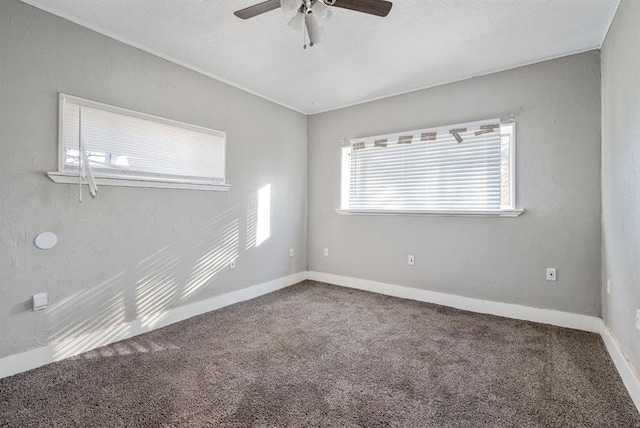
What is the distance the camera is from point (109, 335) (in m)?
2.51

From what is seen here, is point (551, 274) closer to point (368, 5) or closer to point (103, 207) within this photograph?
point (368, 5)

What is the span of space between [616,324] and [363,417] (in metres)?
2.01

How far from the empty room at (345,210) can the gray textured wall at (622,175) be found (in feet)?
0.08

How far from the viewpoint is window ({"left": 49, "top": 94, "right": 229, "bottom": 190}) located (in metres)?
2.31

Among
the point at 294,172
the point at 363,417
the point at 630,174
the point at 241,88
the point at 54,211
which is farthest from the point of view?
the point at 294,172

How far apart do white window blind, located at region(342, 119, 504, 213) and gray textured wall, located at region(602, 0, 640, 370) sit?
2.77 ft

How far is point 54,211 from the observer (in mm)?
2227

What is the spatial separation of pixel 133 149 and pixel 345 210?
2.50 meters

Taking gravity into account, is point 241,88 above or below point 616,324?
above

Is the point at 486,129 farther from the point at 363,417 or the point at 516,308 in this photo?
the point at 363,417

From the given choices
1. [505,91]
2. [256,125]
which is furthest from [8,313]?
[505,91]

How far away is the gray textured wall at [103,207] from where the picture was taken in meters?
2.06

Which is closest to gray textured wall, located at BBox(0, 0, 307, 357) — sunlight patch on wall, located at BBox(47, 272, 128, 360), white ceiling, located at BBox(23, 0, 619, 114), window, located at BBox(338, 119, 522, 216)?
sunlight patch on wall, located at BBox(47, 272, 128, 360)

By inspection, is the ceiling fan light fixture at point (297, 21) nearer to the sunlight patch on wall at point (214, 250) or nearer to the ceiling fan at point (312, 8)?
the ceiling fan at point (312, 8)
